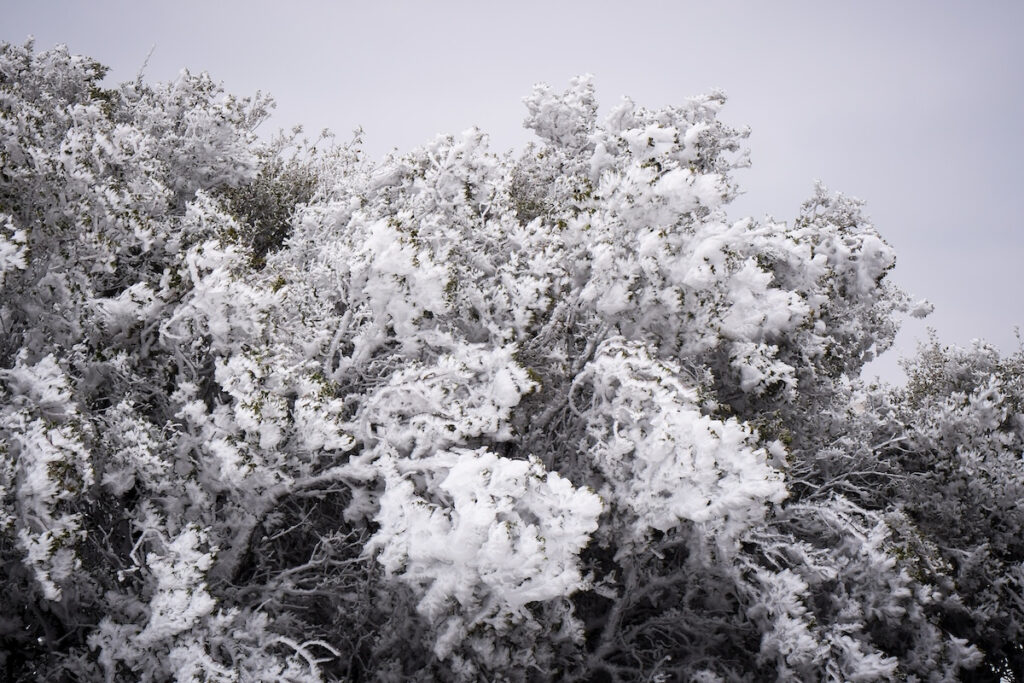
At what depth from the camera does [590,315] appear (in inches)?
375

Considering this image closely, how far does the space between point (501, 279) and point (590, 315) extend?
139cm

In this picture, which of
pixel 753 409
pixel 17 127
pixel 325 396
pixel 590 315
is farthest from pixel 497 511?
pixel 17 127

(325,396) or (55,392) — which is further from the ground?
(325,396)

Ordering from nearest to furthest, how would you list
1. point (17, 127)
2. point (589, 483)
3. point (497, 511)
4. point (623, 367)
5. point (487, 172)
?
1. point (497, 511)
2. point (623, 367)
3. point (589, 483)
4. point (17, 127)
5. point (487, 172)

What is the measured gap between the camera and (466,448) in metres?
7.97

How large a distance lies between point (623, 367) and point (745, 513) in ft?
6.69

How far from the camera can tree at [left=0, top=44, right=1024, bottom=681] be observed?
652 cm

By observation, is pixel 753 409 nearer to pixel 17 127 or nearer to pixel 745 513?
pixel 745 513

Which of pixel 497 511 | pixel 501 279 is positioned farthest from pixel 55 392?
pixel 501 279

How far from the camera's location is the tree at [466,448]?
21.4ft

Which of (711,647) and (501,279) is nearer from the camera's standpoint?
(711,647)

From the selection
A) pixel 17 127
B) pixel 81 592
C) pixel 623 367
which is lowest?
pixel 81 592

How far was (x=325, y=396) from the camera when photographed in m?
7.30

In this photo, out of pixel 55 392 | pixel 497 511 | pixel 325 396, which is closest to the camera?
pixel 497 511
